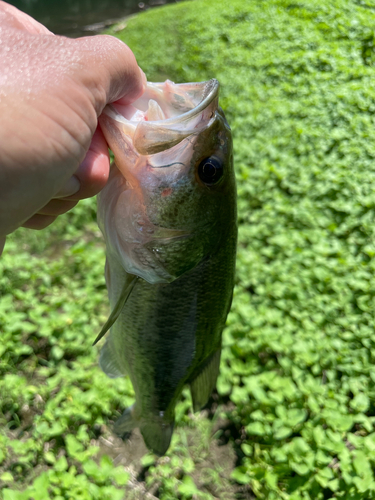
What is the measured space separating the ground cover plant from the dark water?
1047cm

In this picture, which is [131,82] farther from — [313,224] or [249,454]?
[313,224]

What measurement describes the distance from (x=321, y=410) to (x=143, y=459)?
1.27 m

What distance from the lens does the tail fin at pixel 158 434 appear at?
6.40ft

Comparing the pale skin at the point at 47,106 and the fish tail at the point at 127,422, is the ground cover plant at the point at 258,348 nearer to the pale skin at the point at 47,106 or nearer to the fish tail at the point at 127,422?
the fish tail at the point at 127,422

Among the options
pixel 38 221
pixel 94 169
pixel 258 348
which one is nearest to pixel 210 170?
pixel 94 169

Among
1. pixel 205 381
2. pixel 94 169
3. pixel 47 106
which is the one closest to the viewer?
pixel 47 106

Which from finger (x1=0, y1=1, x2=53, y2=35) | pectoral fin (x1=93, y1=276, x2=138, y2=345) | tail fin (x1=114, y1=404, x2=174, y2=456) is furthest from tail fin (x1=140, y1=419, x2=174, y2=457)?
finger (x1=0, y1=1, x2=53, y2=35)

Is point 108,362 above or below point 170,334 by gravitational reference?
below

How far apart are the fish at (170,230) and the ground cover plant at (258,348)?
1017 millimetres

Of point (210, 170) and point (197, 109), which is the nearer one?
point (197, 109)

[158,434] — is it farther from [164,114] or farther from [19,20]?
[19,20]

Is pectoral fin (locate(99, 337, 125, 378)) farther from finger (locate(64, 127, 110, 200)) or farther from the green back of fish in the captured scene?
finger (locate(64, 127, 110, 200))

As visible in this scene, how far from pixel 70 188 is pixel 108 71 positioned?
38 cm

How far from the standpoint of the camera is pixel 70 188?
123 cm
